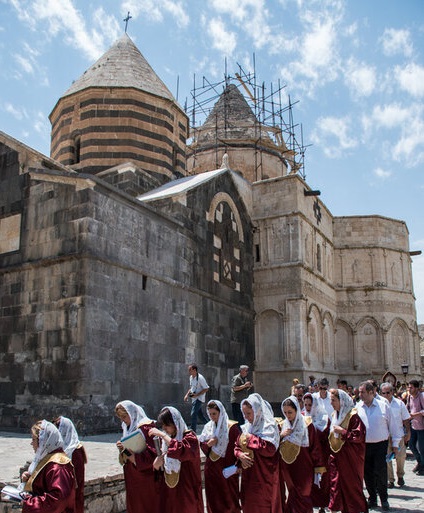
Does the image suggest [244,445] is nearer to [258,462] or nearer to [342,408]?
[258,462]

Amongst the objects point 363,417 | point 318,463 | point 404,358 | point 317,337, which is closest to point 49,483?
point 318,463

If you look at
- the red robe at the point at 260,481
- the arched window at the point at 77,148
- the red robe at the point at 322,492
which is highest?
the arched window at the point at 77,148

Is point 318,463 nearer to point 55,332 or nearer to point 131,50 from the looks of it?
point 55,332

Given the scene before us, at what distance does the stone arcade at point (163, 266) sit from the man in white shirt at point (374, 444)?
5.40 meters

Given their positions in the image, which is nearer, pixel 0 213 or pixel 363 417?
pixel 363 417

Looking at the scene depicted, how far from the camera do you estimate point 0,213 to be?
499 inches

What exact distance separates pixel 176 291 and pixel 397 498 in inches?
287

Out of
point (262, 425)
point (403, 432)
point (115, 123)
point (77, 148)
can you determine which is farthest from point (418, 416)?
point (77, 148)

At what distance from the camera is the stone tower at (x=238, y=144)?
24875 millimetres

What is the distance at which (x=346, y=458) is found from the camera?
6.23 meters

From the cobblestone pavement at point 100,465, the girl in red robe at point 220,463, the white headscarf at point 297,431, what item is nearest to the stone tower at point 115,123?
the cobblestone pavement at point 100,465

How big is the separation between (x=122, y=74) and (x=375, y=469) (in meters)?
15.4

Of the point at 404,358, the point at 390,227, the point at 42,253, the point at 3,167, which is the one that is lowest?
the point at 404,358

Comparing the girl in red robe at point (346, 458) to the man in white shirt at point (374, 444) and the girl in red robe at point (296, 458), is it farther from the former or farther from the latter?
the man in white shirt at point (374, 444)
